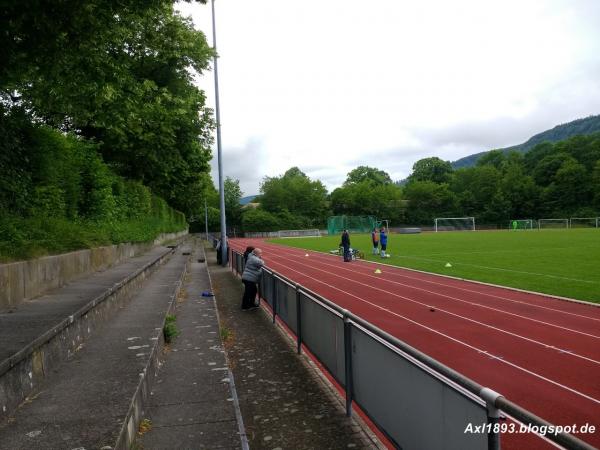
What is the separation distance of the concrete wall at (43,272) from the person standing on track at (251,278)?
3.93m

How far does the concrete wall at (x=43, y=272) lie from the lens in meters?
6.62

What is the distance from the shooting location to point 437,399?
9.84ft

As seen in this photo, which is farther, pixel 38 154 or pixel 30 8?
pixel 38 154

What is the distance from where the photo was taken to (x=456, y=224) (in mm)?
85500

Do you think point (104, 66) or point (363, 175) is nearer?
point (104, 66)

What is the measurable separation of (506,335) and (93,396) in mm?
7102

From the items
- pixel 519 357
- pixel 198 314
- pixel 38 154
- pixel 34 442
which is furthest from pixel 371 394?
pixel 38 154

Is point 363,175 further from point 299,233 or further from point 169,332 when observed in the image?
point 169,332

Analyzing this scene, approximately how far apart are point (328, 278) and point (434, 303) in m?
6.88

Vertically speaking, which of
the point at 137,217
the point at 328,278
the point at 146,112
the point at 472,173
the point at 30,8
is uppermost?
the point at 472,173

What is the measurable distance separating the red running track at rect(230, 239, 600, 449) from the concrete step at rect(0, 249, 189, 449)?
292 cm

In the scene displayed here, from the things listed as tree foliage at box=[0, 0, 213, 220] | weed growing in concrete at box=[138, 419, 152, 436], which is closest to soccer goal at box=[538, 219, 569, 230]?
tree foliage at box=[0, 0, 213, 220]

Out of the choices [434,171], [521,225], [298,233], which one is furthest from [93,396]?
[434,171]

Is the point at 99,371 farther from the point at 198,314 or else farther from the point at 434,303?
the point at 434,303
